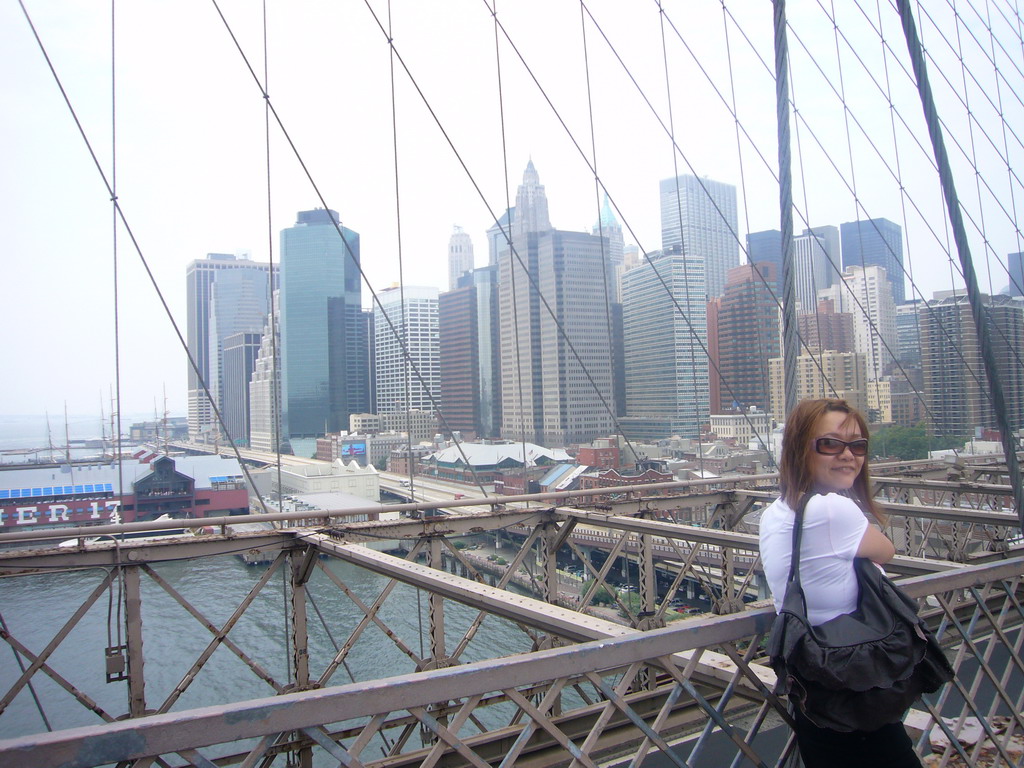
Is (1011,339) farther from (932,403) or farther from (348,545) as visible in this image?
(348,545)

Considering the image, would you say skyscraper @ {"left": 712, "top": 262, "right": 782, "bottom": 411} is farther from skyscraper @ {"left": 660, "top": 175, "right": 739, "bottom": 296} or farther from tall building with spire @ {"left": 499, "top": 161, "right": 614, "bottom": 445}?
tall building with spire @ {"left": 499, "top": 161, "right": 614, "bottom": 445}

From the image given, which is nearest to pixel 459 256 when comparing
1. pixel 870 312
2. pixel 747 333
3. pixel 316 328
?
pixel 316 328

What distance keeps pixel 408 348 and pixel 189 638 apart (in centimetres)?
701

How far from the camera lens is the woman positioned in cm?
149

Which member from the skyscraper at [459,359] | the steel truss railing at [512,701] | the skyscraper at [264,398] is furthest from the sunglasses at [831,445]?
the skyscraper at [459,359]

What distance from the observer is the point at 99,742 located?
112 cm

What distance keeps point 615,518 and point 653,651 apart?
3.47m

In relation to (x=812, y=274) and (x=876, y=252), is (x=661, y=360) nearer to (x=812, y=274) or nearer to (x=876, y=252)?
(x=812, y=274)

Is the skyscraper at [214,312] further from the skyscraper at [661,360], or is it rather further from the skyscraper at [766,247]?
the skyscraper at [766,247]

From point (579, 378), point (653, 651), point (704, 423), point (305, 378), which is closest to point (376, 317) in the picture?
point (305, 378)

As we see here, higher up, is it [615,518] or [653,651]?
[653,651]

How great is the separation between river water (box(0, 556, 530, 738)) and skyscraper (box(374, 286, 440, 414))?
2873 millimetres

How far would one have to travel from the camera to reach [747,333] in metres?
11.1

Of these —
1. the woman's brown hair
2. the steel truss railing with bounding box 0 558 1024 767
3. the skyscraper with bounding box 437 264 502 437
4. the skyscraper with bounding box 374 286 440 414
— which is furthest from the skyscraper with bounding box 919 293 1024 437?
the woman's brown hair
